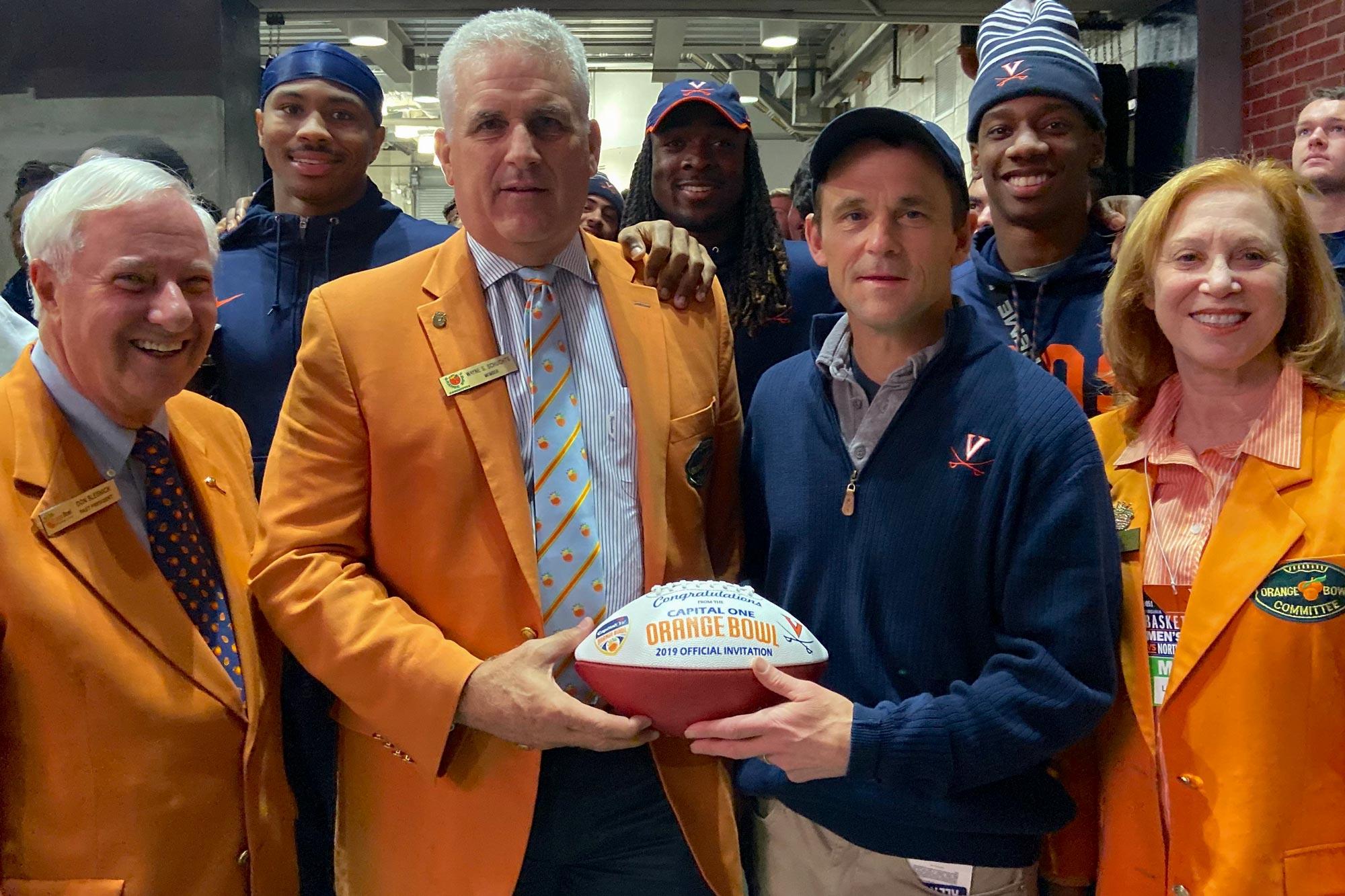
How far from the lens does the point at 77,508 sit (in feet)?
5.48

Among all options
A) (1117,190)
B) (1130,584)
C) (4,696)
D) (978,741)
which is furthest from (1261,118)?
(4,696)

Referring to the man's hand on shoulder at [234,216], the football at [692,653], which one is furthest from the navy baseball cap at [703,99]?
the football at [692,653]

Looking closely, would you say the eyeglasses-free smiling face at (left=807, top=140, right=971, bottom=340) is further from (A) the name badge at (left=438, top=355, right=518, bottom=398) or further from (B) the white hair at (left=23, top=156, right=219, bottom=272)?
(B) the white hair at (left=23, top=156, right=219, bottom=272)

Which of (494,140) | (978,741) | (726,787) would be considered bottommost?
(726,787)

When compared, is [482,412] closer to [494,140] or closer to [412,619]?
[412,619]

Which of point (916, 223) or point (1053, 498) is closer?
point (1053, 498)

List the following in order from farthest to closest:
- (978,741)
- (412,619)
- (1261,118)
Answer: (1261,118) < (412,619) < (978,741)

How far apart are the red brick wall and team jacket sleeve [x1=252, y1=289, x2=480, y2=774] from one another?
215 inches

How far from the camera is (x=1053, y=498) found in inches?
62.6

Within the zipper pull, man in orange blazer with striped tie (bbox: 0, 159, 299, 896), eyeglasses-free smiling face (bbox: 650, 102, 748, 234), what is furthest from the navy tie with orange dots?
eyeglasses-free smiling face (bbox: 650, 102, 748, 234)

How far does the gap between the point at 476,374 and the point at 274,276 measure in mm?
1273

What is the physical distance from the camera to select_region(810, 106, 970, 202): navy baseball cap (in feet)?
5.58

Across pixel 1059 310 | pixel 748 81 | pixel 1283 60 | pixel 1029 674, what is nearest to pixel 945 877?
pixel 1029 674

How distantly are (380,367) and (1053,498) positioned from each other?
1066 mm
